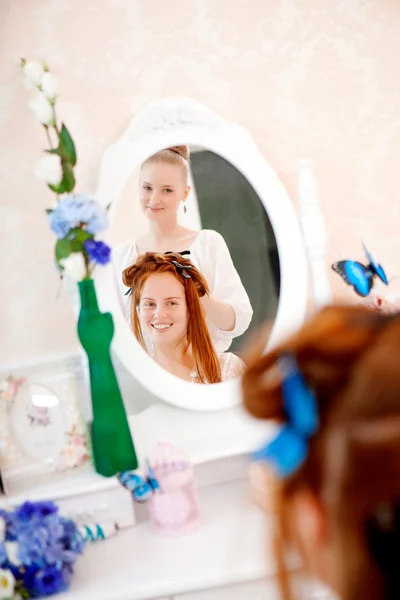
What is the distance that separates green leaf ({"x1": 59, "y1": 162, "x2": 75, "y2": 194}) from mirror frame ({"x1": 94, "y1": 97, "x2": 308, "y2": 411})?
98 mm

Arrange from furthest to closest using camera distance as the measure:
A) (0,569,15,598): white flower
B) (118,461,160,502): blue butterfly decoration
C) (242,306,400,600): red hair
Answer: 1. (118,461,160,502): blue butterfly decoration
2. (0,569,15,598): white flower
3. (242,306,400,600): red hair

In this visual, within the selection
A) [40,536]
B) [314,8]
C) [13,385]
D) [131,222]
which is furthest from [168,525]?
[314,8]

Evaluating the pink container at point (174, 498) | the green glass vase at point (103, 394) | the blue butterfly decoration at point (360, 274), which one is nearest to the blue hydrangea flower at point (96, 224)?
the green glass vase at point (103, 394)

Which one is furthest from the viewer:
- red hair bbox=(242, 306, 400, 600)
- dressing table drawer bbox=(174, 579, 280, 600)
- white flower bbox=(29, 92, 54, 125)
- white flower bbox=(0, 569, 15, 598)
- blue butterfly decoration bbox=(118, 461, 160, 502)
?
white flower bbox=(29, 92, 54, 125)

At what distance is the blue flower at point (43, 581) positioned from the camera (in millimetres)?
1190

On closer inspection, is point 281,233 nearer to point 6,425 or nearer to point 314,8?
point 314,8

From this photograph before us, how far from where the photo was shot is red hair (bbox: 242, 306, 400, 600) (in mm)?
585

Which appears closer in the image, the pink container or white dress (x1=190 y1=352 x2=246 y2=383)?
the pink container

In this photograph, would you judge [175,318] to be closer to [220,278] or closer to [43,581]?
[220,278]

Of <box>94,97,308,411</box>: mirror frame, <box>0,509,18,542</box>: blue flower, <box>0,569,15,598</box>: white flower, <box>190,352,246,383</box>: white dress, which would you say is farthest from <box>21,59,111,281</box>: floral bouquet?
<box>0,569,15,598</box>: white flower

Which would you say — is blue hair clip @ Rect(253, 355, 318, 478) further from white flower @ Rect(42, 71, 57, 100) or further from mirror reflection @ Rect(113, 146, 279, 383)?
white flower @ Rect(42, 71, 57, 100)

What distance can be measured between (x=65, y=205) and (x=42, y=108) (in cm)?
25

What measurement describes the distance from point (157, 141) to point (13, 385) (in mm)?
638

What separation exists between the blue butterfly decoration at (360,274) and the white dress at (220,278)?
0.79ft
